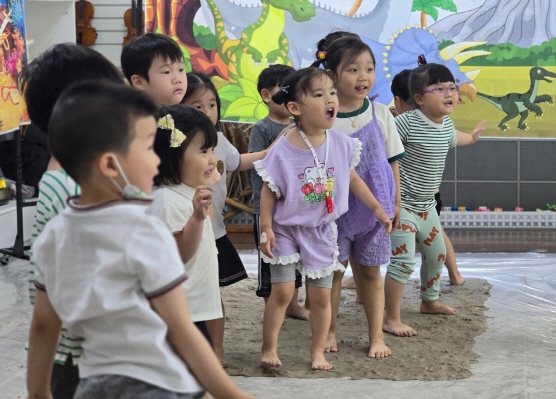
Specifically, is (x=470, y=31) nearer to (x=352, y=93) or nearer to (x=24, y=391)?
(x=352, y=93)

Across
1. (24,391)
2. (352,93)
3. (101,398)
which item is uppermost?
(352,93)

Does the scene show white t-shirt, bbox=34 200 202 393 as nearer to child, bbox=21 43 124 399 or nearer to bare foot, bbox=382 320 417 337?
child, bbox=21 43 124 399

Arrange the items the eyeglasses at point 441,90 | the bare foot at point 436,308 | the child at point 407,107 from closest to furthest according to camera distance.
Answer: the eyeglasses at point 441,90 < the bare foot at point 436,308 < the child at point 407,107

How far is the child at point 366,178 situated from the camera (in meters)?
2.88

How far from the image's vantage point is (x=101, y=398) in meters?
1.20

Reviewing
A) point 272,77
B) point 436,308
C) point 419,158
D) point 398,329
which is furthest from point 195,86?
point 436,308

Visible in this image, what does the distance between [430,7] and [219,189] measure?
111 inches

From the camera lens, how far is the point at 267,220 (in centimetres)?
266

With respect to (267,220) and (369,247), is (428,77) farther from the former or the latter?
(267,220)

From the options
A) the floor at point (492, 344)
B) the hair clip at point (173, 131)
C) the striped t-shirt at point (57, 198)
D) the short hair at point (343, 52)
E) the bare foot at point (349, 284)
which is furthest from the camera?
the bare foot at point (349, 284)

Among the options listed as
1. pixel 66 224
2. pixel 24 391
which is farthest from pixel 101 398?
pixel 24 391

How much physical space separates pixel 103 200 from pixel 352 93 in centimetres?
180

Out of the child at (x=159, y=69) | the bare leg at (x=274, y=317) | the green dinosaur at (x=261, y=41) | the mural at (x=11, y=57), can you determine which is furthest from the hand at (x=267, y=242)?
the green dinosaur at (x=261, y=41)

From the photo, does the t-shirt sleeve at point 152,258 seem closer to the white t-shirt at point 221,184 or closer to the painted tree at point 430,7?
the white t-shirt at point 221,184
